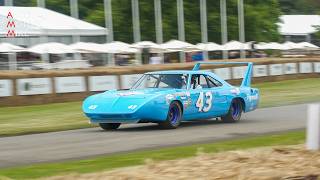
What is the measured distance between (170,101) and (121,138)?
1.90 meters

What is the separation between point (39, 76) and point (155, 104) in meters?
12.3

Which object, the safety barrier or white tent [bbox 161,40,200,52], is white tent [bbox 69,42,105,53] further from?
the safety barrier

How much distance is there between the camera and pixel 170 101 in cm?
1508

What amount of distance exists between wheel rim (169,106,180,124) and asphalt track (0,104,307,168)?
244 millimetres

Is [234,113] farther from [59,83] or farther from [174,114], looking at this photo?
[59,83]

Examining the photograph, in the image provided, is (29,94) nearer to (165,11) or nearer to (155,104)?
(155,104)

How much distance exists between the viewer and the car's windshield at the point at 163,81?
1593cm

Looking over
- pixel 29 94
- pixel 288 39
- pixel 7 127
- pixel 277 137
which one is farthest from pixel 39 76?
pixel 288 39

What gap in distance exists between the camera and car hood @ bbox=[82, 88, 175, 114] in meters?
14.7

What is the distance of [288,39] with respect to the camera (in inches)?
3991

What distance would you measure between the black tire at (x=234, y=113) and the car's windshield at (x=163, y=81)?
1.69 metres

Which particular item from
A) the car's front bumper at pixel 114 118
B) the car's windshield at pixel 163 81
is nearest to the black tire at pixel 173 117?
the car's windshield at pixel 163 81

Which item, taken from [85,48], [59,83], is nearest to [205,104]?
[59,83]

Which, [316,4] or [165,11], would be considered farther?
[165,11]
